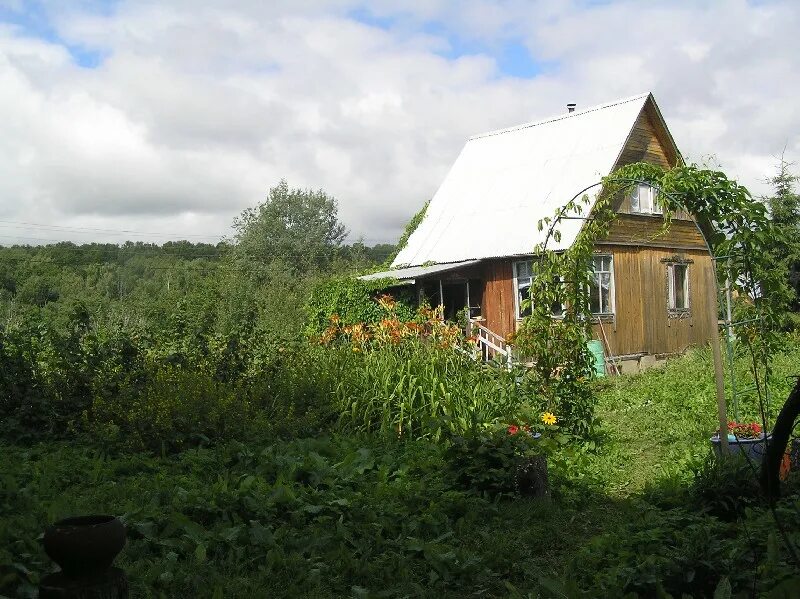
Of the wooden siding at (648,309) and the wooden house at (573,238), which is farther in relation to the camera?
the wooden siding at (648,309)

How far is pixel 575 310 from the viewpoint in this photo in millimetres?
8555

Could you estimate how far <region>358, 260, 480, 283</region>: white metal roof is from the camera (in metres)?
17.2

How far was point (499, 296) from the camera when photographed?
17.7 metres

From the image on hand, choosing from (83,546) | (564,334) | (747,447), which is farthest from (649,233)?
(83,546)

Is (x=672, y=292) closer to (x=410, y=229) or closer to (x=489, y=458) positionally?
(x=410, y=229)

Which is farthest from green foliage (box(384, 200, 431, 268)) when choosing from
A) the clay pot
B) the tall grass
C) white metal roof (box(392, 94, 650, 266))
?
the clay pot

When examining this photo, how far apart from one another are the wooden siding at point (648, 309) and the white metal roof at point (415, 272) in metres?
3.43

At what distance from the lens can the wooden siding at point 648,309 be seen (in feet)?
57.0

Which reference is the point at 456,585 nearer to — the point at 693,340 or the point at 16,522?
the point at 16,522

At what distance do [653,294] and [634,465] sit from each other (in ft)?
36.5

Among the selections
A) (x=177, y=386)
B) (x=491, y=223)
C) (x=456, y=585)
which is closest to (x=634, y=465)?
(x=456, y=585)

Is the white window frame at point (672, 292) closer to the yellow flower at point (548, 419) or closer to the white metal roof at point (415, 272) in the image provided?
the white metal roof at point (415, 272)

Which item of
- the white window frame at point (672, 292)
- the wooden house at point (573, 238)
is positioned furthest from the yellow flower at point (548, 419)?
the white window frame at point (672, 292)

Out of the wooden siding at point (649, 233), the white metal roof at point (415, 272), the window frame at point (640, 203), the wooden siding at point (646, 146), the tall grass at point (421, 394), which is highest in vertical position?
the wooden siding at point (646, 146)
